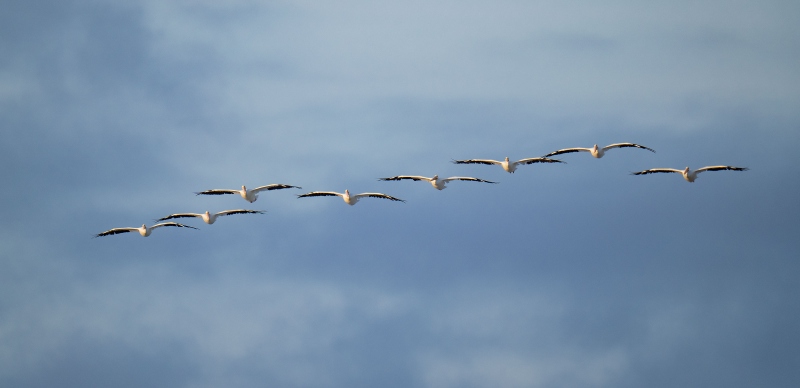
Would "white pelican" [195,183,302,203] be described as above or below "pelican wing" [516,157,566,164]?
below

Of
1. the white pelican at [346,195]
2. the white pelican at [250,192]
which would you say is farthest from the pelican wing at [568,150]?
the white pelican at [250,192]

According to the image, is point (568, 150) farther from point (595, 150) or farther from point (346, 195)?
point (346, 195)

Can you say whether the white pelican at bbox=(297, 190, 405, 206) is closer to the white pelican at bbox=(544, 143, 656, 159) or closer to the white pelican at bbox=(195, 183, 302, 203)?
the white pelican at bbox=(195, 183, 302, 203)

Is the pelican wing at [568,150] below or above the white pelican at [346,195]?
above

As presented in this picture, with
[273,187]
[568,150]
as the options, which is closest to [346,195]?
[273,187]

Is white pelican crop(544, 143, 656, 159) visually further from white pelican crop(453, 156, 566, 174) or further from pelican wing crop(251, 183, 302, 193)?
pelican wing crop(251, 183, 302, 193)

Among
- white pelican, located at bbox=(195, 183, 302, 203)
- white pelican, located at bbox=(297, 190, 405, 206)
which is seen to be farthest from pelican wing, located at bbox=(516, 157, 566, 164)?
white pelican, located at bbox=(195, 183, 302, 203)

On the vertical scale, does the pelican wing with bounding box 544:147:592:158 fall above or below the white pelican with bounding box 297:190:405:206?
above

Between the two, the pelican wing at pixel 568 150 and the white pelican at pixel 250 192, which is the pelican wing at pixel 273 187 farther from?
the pelican wing at pixel 568 150

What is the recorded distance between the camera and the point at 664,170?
10219cm

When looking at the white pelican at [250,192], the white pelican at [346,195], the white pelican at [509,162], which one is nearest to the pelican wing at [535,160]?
the white pelican at [509,162]

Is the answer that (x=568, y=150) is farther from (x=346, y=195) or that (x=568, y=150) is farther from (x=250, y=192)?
(x=250, y=192)

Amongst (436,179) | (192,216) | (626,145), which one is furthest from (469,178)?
(192,216)

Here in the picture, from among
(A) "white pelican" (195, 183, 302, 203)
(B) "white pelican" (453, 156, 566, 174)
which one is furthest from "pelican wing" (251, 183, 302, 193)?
(B) "white pelican" (453, 156, 566, 174)
